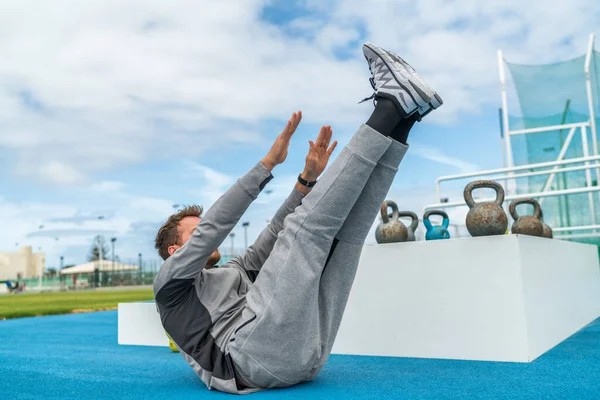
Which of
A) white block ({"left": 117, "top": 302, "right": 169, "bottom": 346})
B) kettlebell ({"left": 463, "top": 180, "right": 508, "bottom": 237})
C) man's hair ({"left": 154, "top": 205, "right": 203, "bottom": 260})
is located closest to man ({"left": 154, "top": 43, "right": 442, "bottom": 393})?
man's hair ({"left": 154, "top": 205, "right": 203, "bottom": 260})

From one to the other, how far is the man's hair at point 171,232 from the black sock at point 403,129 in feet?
3.10

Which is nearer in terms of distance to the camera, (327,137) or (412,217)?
(327,137)

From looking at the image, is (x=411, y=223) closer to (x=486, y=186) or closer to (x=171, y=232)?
(x=486, y=186)

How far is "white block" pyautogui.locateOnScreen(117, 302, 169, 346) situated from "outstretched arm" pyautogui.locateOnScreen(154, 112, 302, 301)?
2.42 metres

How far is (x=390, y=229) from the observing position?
10.9 feet

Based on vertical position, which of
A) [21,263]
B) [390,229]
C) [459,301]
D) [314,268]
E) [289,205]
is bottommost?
[21,263]

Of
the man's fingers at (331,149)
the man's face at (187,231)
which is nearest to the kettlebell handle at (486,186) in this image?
the man's fingers at (331,149)

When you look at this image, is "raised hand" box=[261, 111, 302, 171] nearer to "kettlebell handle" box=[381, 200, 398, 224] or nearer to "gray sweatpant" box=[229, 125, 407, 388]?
"gray sweatpant" box=[229, 125, 407, 388]

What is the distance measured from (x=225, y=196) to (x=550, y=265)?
2.30 m

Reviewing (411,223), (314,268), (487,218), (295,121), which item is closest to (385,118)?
(295,121)

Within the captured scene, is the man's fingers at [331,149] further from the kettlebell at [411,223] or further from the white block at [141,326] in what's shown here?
the white block at [141,326]

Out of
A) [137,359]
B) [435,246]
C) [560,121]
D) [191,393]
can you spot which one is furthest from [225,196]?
[560,121]

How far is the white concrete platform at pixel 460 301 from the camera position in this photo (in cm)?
277

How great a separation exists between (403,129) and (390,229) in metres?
1.54
